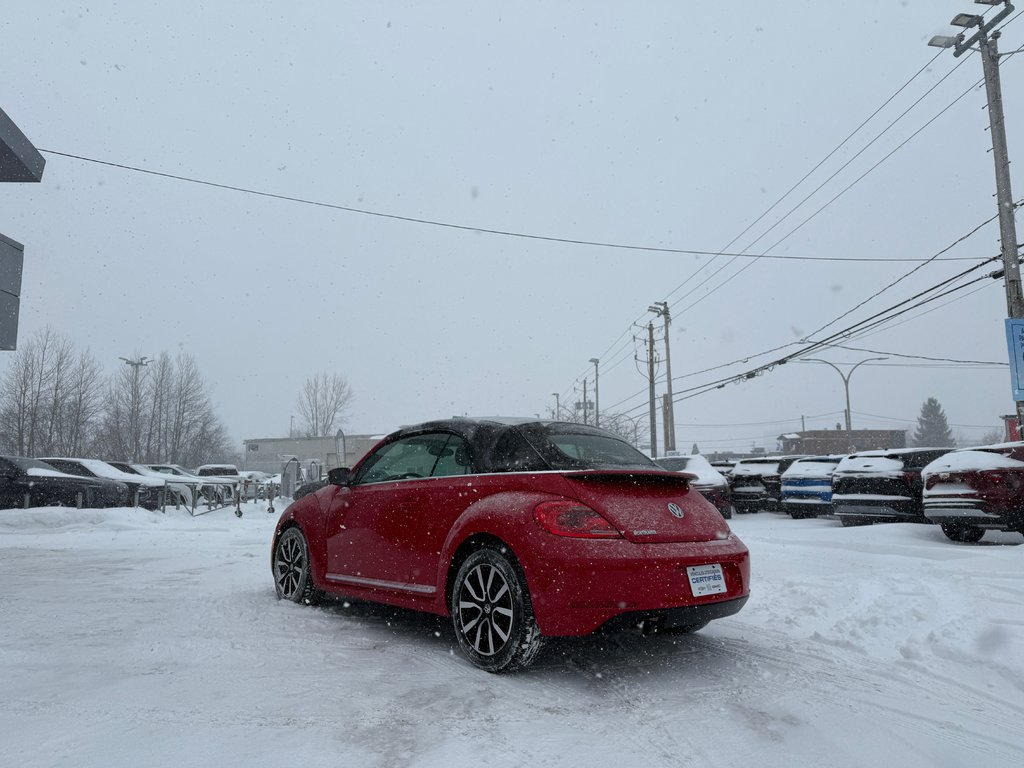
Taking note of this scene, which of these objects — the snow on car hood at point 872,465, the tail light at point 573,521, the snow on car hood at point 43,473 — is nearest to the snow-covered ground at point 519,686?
the tail light at point 573,521

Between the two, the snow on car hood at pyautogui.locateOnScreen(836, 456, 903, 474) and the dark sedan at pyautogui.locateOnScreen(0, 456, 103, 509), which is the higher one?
the snow on car hood at pyautogui.locateOnScreen(836, 456, 903, 474)

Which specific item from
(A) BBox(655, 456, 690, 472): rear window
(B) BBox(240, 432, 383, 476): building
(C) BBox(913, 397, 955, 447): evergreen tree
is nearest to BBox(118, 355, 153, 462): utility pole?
(B) BBox(240, 432, 383, 476): building

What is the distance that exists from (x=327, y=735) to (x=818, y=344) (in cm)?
2236

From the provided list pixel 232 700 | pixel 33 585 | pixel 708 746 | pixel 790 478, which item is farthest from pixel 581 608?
pixel 790 478

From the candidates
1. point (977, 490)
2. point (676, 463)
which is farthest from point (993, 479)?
point (676, 463)

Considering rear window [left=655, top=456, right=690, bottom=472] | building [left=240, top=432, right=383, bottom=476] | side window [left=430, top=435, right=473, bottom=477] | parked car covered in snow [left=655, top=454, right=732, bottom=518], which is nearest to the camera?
side window [left=430, top=435, right=473, bottom=477]

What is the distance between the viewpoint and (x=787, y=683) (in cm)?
345

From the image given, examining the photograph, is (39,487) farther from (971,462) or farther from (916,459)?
Result: (916,459)

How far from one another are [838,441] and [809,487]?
95002 millimetres

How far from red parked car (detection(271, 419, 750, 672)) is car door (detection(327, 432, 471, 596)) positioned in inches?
0.5

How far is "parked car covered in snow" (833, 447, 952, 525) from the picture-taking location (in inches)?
448

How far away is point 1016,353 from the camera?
12.5m

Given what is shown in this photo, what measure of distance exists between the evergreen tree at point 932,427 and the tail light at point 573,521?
11841 centimetres

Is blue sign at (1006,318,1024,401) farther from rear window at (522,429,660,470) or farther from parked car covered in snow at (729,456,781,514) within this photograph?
rear window at (522,429,660,470)
